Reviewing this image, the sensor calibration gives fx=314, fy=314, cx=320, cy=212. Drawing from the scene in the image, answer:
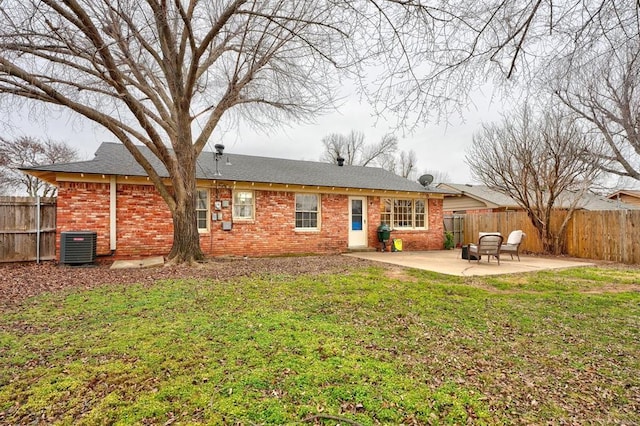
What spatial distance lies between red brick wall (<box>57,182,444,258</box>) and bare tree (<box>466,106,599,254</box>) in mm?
4004

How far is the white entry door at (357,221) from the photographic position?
1273cm

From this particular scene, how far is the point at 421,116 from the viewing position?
3420 mm

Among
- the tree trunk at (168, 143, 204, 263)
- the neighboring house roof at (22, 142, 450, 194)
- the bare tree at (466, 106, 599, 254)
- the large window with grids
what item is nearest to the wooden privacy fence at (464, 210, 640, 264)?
the bare tree at (466, 106, 599, 254)

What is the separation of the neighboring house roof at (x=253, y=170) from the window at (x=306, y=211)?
2.26 ft

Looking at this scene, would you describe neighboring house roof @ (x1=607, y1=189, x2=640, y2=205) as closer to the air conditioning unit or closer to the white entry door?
the white entry door

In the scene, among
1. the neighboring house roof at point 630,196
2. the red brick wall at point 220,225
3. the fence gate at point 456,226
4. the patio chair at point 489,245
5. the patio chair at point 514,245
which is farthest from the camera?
the neighboring house roof at point 630,196

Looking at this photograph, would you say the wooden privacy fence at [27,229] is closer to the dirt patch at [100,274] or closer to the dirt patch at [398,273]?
the dirt patch at [100,274]

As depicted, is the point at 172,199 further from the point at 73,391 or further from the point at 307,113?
the point at 73,391

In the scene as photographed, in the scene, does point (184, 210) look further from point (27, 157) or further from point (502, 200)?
point (27, 157)

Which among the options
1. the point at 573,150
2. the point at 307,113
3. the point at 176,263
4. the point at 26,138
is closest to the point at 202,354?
the point at 176,263

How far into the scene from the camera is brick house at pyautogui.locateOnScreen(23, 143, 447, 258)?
360 inches

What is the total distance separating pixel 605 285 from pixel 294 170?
10.2m

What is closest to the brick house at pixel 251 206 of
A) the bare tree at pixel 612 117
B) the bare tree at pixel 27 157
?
the bare tree at pixel 612 117

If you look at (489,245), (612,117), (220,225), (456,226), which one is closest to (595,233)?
(612,117)
